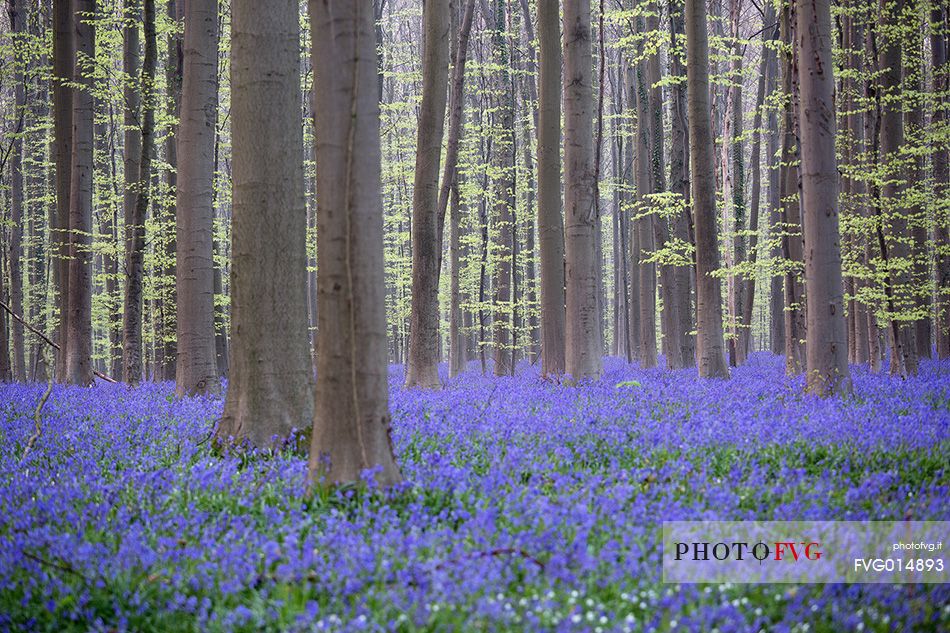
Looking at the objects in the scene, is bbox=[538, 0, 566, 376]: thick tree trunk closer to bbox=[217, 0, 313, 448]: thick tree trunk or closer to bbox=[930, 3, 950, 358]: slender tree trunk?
bbox=[217, 0, 313, 448]: thick tree trunk

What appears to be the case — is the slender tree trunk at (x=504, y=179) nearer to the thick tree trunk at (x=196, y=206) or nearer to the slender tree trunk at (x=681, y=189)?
the slender tree trunk at (x=681, y=189)

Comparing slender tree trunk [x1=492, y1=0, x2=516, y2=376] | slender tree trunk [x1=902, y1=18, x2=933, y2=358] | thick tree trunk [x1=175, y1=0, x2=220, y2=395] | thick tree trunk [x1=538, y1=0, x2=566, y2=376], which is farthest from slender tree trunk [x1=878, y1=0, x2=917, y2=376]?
thick tree trunk [x1=175, y1=0, x2=220, y2=395]

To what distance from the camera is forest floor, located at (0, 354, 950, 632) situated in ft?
11.0

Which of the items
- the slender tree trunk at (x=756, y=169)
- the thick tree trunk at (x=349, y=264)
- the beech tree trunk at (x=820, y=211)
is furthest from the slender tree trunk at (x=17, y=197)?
the slender tree trunk at (x=756, y=169)

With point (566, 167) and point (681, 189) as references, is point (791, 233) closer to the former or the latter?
point (681, 189)

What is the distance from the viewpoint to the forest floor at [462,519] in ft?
11.0

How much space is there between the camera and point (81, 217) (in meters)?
14.8

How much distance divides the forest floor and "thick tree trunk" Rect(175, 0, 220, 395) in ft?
7.78

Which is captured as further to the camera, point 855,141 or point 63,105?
point 855,141

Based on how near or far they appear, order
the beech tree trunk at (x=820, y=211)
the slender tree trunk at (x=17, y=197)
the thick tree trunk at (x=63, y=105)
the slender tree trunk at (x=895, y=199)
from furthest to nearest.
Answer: the slender tree trunk at (x=17, y=197) < the thick tree trunk at (x=63, y=105) < the slender tree trunk at (x=895, y=199) < the beech tree trunk at (x=820, y=211)

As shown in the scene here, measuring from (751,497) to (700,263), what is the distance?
30.0 feet

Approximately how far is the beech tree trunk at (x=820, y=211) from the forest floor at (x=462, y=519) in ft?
4.73

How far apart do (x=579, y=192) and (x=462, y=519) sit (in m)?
8.69

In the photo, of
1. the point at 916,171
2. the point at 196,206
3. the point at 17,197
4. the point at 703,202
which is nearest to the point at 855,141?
the point at 916,171
